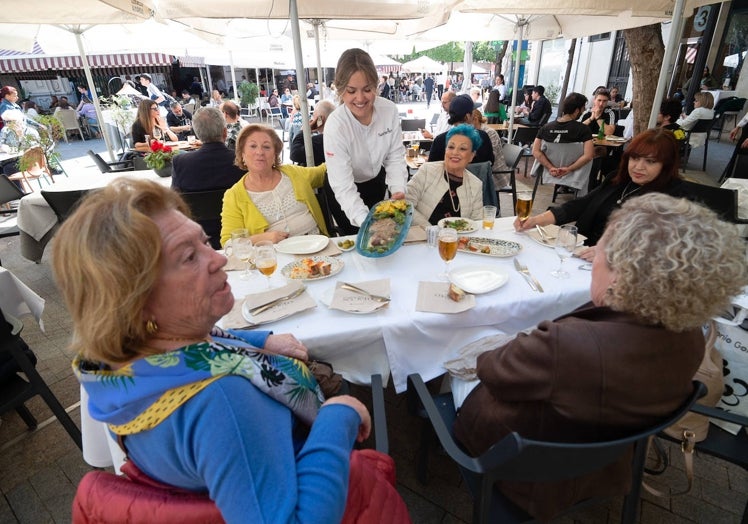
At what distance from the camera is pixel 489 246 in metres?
2.28

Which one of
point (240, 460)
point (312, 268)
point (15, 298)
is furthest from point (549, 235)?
point (15, 298)

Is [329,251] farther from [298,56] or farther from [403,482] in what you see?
[298,56]

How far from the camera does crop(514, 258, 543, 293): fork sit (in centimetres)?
185

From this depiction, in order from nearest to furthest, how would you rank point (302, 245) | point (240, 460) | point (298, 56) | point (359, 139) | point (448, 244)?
point (240, 460) → point (448, 244) → point (302, 245) → point (359, 139) → point (298, 56)

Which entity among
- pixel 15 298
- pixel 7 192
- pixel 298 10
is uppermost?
pixel 298 10

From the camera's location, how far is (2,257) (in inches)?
193

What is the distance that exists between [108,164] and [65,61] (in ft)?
38.4

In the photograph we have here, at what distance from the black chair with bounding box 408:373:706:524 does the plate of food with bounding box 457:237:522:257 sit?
3.38 feet

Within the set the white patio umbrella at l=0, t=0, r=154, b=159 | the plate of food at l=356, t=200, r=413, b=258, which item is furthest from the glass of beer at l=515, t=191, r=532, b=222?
the white patio umbrella at l=0, t=0, r=154, b=159

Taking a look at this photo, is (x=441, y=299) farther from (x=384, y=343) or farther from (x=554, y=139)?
(x=554, y=139)

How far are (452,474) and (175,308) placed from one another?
70.4 inches

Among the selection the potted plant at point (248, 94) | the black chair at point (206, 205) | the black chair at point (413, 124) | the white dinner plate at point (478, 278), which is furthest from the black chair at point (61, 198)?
the potted plant at point (248, 94)

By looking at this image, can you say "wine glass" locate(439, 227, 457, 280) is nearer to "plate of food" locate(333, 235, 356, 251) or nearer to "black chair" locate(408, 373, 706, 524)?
"plate of food" locate(333, 235, 356, 251)

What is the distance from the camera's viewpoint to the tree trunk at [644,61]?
19.5 ft
